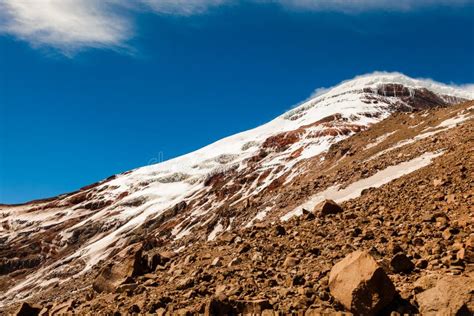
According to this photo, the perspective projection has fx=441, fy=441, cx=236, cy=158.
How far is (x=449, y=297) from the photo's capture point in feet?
36.6

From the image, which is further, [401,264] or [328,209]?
[328,209]

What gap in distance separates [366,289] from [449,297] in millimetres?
2018

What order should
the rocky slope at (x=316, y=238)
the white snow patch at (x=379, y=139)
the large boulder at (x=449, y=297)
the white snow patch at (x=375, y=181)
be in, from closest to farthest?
the large boulder at (x=449, y=297) → the rocky slope at (x=316, y=238) → the white snow patch at (x=375, y=181) → the white snow patch at (x=379, y=139)

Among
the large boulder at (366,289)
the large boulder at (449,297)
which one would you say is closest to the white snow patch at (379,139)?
the large boulder at (449,297)

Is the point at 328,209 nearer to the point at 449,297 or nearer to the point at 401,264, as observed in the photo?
the point at 401,264

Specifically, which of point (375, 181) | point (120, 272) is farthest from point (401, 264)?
point (375, 181)

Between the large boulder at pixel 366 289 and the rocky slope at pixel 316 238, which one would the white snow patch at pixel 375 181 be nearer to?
the rocky slope at pixel 316 238

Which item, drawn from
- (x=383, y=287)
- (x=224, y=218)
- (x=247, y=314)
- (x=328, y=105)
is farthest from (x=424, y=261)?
(x=328, y=105)

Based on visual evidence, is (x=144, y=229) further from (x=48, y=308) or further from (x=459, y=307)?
(x=459, y=307)

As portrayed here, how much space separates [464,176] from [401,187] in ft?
12.5

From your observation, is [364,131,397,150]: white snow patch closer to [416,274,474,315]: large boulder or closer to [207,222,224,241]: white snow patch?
[207,222,224,241]: white snow patch

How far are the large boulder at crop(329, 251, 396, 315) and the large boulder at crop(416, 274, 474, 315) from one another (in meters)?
0.84

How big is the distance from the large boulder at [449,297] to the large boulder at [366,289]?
0.84 meters

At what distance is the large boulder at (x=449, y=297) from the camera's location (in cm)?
1090
